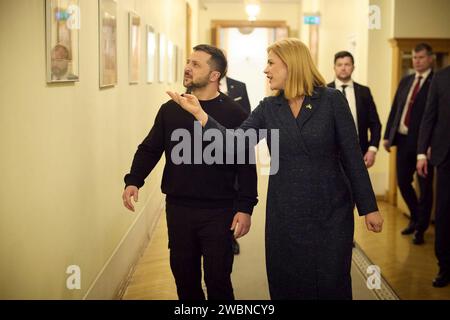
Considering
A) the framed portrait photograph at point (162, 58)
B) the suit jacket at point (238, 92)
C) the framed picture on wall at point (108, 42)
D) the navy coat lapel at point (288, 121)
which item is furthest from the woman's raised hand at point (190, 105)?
the framed portrait photograph at point (162, 58)

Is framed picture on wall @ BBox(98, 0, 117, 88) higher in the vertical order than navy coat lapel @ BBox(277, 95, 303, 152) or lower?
higher

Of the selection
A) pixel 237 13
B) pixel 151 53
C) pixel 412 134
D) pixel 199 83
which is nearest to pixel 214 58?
pixel 199 83

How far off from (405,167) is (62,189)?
13.5 ft

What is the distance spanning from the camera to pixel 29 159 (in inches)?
96.0

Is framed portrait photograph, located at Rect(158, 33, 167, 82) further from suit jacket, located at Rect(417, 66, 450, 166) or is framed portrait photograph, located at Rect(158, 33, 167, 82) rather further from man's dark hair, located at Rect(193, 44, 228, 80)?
man's dark hair, located at Rect(193, 44, 228, 80)

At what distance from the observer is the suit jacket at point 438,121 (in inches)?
176

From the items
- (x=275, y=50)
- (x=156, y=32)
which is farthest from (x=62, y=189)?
(x=156, y=32)

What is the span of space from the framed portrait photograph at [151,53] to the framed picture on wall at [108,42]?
1.63m

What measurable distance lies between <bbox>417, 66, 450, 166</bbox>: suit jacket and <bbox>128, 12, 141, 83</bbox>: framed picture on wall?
90.2 inches

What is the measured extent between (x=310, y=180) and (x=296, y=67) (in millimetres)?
490

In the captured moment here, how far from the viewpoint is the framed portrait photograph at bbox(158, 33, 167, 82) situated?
23.0 ft

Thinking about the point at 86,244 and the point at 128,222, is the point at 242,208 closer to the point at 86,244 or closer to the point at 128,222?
the point at 86,244

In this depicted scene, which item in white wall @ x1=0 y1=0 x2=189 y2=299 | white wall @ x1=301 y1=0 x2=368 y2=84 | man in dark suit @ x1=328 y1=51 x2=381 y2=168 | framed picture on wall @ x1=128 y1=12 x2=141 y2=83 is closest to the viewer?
white wall @ x1=0 y1=0 x2=189 y2=299

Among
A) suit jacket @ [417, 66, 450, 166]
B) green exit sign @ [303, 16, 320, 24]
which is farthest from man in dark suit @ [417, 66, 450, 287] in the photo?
green exit sign @ [303, 16, 320, 24]
